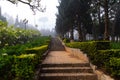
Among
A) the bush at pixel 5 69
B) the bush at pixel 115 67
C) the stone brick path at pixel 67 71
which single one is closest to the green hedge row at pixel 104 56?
the bush at pixel 115 67

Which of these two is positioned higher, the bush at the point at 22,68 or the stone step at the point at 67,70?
the bush at the point at 22,68

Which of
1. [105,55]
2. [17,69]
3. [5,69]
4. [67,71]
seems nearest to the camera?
[17,69]

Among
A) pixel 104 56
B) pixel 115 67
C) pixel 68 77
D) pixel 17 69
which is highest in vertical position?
pixel 104 56

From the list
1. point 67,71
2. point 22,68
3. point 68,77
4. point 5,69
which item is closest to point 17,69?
point 22,68

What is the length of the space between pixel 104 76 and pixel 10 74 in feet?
12.6

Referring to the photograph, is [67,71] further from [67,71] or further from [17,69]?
[17,69]

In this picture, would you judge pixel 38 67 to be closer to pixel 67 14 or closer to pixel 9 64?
pixel 9 64

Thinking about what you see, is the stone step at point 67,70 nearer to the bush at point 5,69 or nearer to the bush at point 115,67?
the bush at point 115,67

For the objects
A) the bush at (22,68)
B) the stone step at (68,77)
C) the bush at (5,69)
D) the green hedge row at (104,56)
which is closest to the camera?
the bush at (22,68)

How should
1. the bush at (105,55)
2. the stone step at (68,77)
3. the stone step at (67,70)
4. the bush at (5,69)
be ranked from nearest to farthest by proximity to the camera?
1. the bush at (5,69)
2. the bush at (105,55)
3. the stone step at (68,77)
4. the stone step at (67,70)

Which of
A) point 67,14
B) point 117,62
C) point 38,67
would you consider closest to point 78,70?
point 38,67

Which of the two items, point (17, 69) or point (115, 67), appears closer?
point (17, 69)

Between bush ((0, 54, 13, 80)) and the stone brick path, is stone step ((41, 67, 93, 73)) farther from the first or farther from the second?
bush ((0, 54, 13, 80))

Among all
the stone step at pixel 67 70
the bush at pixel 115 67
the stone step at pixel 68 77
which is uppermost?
the bush at pixel 115 67
